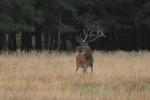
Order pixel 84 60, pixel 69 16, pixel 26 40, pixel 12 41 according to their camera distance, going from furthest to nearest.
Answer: pixel 12 41, pixel 26 40, pixel 69 16, pixel 84 60

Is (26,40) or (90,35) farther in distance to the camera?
(26,40)

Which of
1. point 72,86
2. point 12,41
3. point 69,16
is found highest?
point 69,16

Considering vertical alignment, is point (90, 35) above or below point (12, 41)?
above

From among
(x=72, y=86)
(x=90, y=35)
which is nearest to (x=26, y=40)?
(x=90, y=35)

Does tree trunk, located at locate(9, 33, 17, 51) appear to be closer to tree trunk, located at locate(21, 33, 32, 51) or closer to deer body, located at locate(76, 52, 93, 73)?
tree trunk, located at locate(21, 33, 32, 51)

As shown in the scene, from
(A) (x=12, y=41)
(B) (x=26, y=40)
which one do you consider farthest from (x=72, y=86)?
(A) (x=12, y=41)

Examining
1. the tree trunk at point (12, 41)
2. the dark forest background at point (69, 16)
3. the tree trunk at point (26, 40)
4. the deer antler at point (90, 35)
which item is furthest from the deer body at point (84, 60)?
the tree trunk at point (12, 41)

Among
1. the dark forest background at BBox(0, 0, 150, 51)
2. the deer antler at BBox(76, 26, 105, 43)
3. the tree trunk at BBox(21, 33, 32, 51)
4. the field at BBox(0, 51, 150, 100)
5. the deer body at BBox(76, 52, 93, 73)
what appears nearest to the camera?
the field at BBox(0, 51, 150, 100)

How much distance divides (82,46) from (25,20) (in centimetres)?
2092

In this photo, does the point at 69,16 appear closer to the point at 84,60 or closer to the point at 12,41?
the point at 12,41

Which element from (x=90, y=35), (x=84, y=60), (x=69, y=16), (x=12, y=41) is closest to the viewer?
(x=84, y=60)

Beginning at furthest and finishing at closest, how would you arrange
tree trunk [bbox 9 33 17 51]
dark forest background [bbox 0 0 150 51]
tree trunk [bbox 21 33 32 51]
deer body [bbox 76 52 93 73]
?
tree trunk [bbox 9 33 17 51]
tree trunk [bbox 21 33 32 51]
dark forest background [bbox 0 0 150 51]
deer body [bbox 76 52 93 73]

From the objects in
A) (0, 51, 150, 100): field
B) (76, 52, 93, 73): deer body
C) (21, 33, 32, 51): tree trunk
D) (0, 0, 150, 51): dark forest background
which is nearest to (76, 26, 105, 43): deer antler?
(76, 52, 93, 73): deer body

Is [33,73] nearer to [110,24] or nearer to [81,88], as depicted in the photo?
[81,88]
